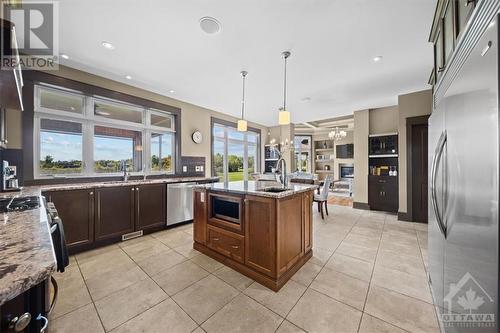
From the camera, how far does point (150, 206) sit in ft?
11.4

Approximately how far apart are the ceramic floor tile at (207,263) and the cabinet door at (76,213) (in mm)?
1674

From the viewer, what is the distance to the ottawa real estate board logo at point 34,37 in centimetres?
121

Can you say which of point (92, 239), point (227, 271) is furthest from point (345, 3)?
point (92, 239)

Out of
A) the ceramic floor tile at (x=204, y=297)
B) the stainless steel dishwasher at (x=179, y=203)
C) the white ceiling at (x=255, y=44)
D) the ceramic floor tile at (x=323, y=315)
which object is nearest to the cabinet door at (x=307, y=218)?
the ceramic floor tile at (x=323, y=315)

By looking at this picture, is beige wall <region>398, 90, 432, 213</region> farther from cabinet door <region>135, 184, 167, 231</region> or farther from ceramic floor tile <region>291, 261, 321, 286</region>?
cabinet door <region>135, 184, 167, 231</region>

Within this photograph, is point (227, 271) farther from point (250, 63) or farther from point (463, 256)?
point (250, 63)

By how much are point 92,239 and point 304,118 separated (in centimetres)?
615

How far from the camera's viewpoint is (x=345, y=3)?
1854mm

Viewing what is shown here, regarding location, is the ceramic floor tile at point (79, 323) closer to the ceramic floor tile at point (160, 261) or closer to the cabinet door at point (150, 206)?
the ceramic floor tile at point (160, 261)

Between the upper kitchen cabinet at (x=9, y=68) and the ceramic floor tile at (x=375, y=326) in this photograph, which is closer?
the upper kitchen cabinet at (x=9, y=68)

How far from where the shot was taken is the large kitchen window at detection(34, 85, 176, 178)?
2951mm

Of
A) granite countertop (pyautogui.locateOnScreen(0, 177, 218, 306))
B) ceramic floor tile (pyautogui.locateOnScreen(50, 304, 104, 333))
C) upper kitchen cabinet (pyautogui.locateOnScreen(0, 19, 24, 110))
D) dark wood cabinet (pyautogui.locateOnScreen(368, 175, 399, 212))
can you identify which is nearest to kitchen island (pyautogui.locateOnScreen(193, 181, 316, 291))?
ceramic floor tile (pyautogui.locateOnScreen(50, 304, 104, 333))

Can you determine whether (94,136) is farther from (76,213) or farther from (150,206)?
(150,206)

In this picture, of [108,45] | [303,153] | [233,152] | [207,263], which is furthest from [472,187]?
[303,153]
